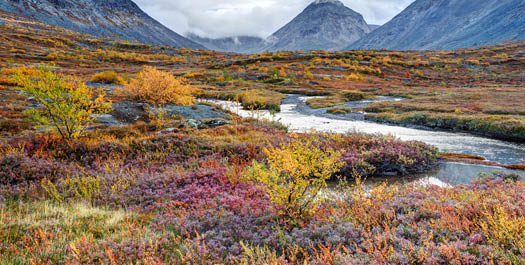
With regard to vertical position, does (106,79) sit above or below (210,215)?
above

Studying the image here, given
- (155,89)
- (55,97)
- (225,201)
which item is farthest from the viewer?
(155,89)

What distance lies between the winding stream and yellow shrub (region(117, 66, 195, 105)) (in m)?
6.13

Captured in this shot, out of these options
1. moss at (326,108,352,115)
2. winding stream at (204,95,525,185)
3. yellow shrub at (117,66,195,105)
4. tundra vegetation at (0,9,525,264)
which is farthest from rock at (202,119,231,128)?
moss at (326,108,352,115)

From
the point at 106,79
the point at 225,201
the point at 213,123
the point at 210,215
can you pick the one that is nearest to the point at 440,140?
the point at 213,123

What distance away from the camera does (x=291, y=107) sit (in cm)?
2931

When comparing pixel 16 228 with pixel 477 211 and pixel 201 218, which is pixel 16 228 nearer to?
pixel 201 218

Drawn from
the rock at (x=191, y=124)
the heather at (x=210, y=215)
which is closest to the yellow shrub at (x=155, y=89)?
the rock at (x=191, y=124)

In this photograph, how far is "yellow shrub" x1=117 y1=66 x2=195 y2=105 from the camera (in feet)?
70.2

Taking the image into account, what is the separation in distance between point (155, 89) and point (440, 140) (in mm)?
20263

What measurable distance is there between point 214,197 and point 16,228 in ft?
13.4

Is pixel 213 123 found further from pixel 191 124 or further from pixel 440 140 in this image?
pixel 440 140

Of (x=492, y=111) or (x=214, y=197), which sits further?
(x=492, y=111)

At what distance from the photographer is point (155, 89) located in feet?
70.4

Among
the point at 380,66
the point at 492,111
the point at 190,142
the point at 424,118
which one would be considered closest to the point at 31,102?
the point at 190,142
